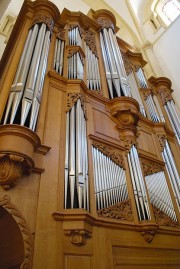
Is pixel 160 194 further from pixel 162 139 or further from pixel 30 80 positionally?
pixel 30 80

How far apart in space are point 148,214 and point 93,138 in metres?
1.38

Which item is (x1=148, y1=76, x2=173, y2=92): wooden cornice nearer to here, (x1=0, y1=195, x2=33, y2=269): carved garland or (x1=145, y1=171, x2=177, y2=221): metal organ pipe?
(x1=145, y1=171, x2=177, y2=221): metal organ pipe

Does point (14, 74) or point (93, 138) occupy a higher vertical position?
point (14, 74)

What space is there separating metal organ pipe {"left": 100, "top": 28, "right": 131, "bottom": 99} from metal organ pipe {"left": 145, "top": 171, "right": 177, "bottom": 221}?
1806 mm

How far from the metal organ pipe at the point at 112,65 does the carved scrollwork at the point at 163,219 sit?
234cm

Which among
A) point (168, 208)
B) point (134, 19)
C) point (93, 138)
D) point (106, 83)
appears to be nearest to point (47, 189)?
point (93, 138)

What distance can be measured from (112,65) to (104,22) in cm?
218

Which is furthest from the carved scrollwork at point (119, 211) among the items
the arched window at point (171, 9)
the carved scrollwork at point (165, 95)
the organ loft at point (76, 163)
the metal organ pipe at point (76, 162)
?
the arched window at point (171, 9)

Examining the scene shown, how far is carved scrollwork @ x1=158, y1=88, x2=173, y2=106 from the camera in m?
7.32

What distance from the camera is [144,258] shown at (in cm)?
324

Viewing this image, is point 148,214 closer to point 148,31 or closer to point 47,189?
point 47,189

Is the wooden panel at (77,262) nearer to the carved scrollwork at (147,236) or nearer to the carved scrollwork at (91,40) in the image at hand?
the carved scrollwork at (147,236)

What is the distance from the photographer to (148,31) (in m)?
10.5

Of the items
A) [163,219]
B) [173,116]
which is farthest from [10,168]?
[173,116]
